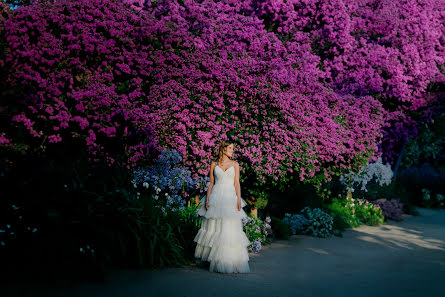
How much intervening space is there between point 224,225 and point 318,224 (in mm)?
5973

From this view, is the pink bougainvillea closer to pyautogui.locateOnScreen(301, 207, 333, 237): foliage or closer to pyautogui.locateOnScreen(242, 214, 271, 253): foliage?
pyautogui.locateOnScreen(242, 214, 271, 253): foliage

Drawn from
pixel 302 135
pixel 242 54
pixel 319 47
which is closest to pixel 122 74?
pixel 242 54

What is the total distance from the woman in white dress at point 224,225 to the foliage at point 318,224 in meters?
5.60

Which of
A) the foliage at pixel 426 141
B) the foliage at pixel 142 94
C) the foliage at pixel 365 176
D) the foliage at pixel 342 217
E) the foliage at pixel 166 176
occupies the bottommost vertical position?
the foliage at pixel 342 217

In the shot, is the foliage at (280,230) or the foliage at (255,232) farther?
the foliage at (280,230)

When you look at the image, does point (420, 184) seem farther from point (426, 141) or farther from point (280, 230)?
point (280, 230)

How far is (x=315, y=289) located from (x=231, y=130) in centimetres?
519

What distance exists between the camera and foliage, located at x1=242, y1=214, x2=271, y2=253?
9.62 metres

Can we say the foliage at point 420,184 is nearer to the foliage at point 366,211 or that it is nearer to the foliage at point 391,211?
the foliage at point 391,211

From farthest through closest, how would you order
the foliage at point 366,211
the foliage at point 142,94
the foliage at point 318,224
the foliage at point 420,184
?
the foliage at point 420,184 < the foliage at point 366,211 < the foliage at point 318,224 < the foliage at point 142,94

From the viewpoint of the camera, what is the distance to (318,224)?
507 inches

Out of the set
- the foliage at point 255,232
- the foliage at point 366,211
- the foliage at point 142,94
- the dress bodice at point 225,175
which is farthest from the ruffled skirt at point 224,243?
the foliage at point 366,211

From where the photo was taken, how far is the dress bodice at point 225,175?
25.0 ft

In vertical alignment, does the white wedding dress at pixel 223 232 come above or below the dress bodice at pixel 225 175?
below
